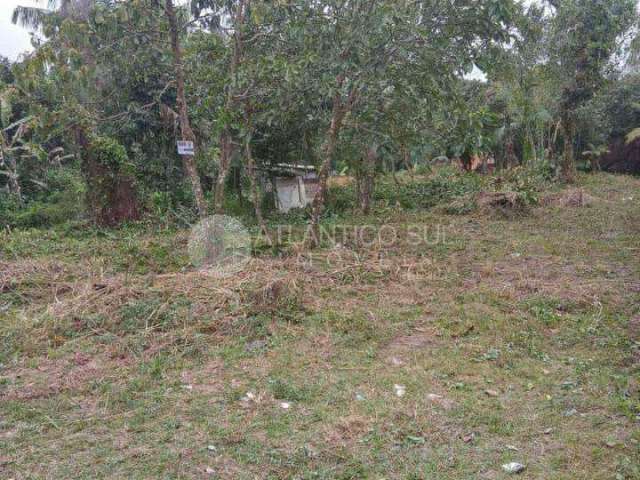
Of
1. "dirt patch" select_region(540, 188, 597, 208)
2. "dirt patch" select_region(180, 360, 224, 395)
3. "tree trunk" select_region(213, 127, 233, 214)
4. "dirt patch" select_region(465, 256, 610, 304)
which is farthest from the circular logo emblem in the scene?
"dirt patch" select_region(540, 188, 597, 208)

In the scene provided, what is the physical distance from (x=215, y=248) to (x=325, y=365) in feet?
9.63

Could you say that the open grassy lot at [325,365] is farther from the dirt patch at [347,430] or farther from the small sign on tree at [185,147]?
the small sign on tree at [185,147]

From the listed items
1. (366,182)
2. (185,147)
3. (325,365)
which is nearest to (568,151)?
(366,182)

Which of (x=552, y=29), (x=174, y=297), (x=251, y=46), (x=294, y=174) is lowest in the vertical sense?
(x=174, y=297)

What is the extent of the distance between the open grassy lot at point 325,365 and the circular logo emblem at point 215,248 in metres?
0.26

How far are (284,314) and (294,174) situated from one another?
6463mm

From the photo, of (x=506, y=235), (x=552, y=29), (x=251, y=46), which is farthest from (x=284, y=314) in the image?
(x=552, y=29)

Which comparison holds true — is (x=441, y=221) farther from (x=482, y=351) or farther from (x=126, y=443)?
(x=126, y=443)

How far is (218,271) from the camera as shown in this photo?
573 centimetres

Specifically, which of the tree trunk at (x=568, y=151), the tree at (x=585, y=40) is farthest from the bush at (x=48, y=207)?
the tree trunk at (x=568, y=151)

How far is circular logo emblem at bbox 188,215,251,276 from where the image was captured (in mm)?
6094

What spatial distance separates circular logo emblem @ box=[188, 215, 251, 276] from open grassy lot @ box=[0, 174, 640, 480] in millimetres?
261

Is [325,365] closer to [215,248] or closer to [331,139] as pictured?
[215,248]

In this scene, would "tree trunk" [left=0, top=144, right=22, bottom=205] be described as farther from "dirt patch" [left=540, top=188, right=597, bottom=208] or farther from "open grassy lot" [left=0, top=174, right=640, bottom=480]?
"dirt patch" [left=540, top=188, right=597, bottom=208]
